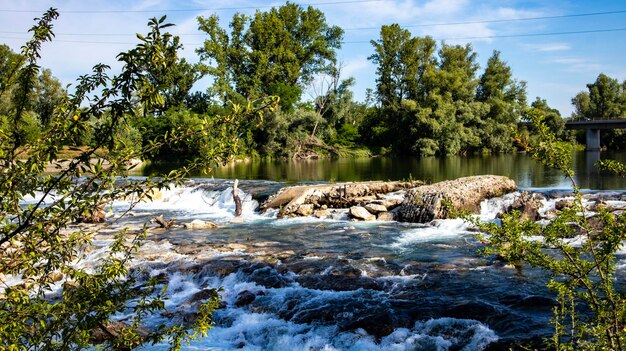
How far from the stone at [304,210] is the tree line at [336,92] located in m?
32.0

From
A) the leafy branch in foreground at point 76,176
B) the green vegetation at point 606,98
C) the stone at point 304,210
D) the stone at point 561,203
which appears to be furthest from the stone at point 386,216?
the green vegetation at point 606,98

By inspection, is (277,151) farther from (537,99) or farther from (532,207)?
(537,99)

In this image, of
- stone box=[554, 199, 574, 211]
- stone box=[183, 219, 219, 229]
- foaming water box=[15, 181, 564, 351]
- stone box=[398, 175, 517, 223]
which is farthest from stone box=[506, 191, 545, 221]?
stone box=[183, 219, 219, 229]

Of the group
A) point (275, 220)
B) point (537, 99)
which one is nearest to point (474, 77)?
point (537, 99)

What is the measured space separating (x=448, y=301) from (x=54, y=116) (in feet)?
24.7

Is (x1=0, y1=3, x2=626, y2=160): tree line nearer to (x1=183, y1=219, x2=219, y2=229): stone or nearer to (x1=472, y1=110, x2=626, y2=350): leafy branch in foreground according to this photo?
(x1=183, y1=219, x2=219, y2=229): stone

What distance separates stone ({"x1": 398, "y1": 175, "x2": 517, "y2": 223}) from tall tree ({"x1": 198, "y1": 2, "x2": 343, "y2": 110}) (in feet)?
126

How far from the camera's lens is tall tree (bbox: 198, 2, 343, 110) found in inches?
2287

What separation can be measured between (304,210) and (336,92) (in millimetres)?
46153

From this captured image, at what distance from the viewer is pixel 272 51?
2394 inches

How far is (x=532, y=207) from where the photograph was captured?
17.1m

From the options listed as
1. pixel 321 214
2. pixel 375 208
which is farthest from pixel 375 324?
pixel 321 214

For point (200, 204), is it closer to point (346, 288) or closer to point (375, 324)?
point (346, 288)

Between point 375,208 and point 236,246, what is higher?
point 375,208
